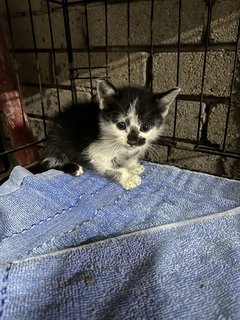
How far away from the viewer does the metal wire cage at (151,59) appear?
143cm

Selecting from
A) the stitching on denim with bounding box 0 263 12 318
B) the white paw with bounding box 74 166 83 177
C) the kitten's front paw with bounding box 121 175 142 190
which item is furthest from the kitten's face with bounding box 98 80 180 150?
the stitching on denim with bounding box 0 263 12 318

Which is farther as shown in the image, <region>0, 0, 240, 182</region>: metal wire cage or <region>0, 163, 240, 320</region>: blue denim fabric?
<region>0, 0, 240, 182</region>: metal wire cage

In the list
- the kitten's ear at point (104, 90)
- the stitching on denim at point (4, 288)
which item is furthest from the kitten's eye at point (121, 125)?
the stitching on denim at point (4, 288)

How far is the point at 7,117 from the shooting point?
6.21ft

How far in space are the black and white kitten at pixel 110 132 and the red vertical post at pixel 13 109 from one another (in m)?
0.39

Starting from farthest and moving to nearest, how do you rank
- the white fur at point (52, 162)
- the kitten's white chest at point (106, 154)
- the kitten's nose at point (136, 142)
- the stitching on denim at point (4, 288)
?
1. the white fur at point (52, 162)
2. the kitten's white chest at point (106, 154)
3. the kitten's nose at point (136, 142)
4. the stitching on denim at point (4, 288)

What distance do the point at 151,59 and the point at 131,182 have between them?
0.71 meters

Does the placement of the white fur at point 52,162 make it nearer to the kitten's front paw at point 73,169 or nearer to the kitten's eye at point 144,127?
the kitten's front paw at point 73,169

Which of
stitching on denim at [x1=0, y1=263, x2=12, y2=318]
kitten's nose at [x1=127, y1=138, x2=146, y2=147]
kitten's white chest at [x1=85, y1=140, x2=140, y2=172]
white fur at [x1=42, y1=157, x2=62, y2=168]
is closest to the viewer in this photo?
stitching on denim at [x1=0, y1=263, x2=12, y2=318]

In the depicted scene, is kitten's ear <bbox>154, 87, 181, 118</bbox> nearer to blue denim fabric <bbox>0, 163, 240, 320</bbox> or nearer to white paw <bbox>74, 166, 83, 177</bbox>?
blue denim fabric <bbox>0, 163, 240, 320</bbox>

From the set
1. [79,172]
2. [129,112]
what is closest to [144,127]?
[129,112]

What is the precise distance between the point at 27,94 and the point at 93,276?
5.69ft

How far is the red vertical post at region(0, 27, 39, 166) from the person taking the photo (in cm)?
182

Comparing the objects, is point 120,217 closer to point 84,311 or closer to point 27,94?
point 84,311
